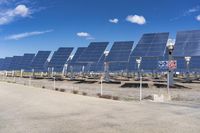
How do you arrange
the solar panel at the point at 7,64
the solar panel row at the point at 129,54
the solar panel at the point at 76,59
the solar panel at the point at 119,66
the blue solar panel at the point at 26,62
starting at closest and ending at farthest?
the solar panel row at the point at 129,54 < the solar panel at the point at 119,66 < the solar panel at the point at 76,59 < the blue solar panel at the point at 26,62 < the solar panel at the point at 7,64

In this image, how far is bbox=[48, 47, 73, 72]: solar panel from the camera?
217 ft

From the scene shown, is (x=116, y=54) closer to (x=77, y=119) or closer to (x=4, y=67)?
(x=77, y=119)

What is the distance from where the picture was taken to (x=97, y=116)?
13047 millimetres

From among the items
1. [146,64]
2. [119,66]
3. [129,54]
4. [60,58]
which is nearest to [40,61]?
[60,58]

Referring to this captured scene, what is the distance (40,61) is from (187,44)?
36287mm

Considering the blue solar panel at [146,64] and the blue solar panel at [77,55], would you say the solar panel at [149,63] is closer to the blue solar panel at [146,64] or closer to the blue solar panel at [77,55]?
the blue solar panel at [146,64]

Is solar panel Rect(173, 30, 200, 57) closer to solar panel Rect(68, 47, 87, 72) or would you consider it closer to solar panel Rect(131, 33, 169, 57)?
solar panel Rect(131, 33, 169, 57)

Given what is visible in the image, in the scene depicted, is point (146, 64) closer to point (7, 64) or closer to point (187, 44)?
point (187, 44)

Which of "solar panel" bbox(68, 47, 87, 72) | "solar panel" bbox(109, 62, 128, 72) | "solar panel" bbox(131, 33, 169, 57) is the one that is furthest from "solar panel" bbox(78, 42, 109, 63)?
"solar panel" bbox(131, 33, 169, 57)

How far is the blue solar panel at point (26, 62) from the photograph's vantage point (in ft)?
250

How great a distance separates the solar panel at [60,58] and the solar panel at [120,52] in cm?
1305

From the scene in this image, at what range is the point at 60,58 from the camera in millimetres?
67438

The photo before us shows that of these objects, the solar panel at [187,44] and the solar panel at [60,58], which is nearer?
the solar panel at [187,44]

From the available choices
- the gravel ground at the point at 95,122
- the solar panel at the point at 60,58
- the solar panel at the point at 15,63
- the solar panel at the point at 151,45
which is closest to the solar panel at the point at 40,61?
the solar panel at the point at 60,58
